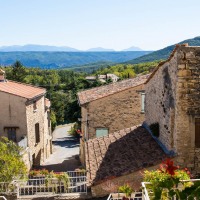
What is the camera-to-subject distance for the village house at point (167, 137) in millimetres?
10953

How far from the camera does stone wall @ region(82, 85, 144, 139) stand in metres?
20.8

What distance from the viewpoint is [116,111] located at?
20.9m

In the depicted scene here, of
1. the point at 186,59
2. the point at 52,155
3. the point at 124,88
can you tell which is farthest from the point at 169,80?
the point at 52,155

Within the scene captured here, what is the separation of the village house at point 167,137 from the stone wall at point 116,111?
600 centimetres

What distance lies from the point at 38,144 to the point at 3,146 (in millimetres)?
11664

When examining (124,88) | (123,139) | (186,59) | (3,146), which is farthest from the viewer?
(124,88)

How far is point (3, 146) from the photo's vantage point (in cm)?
1502

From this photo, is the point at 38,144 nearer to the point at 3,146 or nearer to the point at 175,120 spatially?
the point at 3,146

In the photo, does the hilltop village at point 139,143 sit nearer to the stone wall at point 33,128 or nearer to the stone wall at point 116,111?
the stone wall at point 116,111

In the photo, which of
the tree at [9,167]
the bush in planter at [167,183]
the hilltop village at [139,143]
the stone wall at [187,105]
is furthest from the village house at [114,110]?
the bush in planter at [167,183]

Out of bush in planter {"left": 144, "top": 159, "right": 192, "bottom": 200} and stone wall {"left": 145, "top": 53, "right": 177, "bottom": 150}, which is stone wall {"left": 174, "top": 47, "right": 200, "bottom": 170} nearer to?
stone wall {"left": 145, "top": 53, "right": 177, "bottom": 150}

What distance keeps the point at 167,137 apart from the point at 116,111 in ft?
28.5

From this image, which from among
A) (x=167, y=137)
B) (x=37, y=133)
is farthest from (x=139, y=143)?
(x=37, y=133)

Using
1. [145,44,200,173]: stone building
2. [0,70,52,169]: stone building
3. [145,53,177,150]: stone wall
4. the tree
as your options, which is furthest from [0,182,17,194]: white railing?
[0,70,52,169]: stone building
